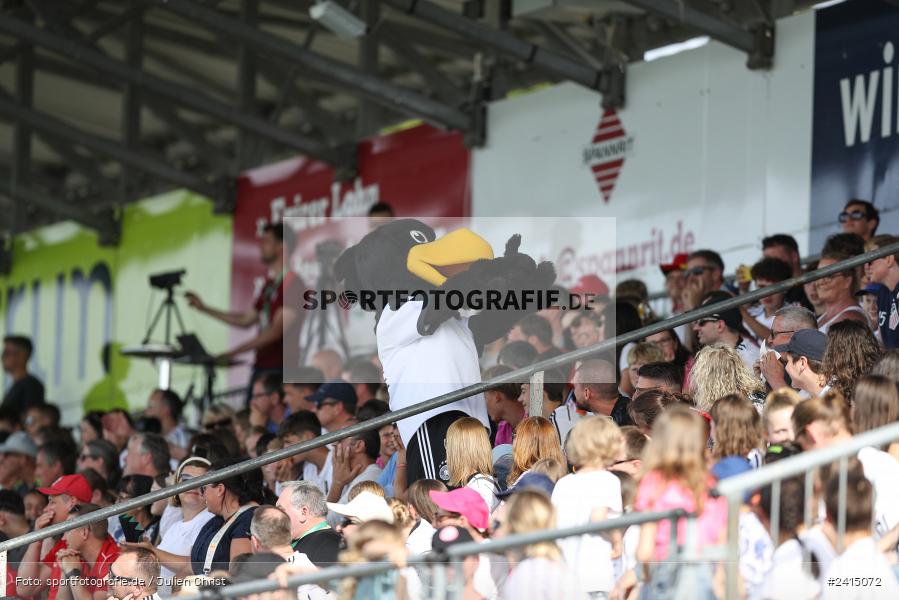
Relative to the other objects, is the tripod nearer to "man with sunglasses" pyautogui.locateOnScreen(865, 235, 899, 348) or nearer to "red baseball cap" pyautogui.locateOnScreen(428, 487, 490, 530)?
"man with sunglasses" pyautogui.locateOnScreen(865, 235, 899, 348)

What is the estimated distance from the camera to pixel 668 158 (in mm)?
11789

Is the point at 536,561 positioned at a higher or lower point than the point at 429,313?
lower

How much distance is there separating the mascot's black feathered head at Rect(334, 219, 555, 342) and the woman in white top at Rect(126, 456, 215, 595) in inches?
52.8

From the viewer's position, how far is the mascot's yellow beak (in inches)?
310

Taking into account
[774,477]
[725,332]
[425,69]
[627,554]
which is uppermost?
[425,69]

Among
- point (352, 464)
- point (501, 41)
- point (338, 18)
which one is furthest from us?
point (501, 41)

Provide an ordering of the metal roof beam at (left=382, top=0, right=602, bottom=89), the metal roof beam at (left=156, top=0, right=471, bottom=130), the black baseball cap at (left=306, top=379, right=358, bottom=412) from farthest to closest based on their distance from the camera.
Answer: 1. the metal roof beam at (left=156, top=0, right=471, bottom=130)
2. the metal roof beam at (left=382, top=0, right=602, bottom=89)
3. the black baseball cap at (left=306, top=379, right=358, bottom=412)

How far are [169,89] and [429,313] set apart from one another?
7197 millimetres

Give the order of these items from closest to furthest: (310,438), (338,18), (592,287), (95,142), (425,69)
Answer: (310,438) → (592,287) → (338,18) → (425,69) → (95,142)

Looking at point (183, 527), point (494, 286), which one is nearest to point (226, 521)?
point (183, 527)

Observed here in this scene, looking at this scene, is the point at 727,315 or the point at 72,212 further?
the point at 72,212

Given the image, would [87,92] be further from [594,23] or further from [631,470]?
[631,470]

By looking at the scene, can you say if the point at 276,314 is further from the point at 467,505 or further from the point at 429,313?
the point at 467,505

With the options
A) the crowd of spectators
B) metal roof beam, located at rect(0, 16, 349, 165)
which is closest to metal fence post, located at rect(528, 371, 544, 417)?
the crowd of spectators
